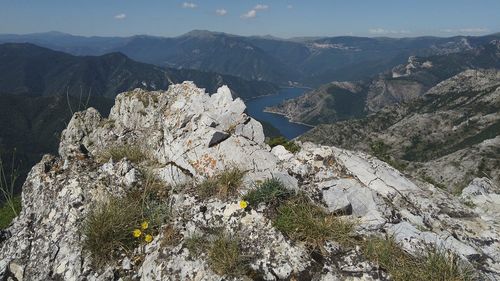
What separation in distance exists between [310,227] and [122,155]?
18.2ft

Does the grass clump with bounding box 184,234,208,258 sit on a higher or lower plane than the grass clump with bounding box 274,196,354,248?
lower

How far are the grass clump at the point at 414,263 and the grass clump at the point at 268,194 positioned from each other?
1.84 meters

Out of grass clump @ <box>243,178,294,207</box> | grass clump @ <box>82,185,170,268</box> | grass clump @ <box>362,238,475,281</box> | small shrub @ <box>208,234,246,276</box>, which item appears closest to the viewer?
grass clump @ <box>362,238,475,281</box>

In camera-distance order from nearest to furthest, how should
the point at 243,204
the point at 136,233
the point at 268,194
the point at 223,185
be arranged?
1. the point at 136,233
2. the point at 243,204
3. the point at 268,194
4. the point at 223,185

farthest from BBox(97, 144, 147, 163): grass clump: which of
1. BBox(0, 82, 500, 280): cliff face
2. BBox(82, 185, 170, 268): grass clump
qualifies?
BBox(82, 185, 170, 268): grass clump

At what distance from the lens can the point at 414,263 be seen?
6617mm

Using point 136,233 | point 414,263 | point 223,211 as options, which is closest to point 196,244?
point 223,211

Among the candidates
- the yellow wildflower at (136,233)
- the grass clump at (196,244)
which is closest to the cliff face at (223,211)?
the grass clump at (196,244)

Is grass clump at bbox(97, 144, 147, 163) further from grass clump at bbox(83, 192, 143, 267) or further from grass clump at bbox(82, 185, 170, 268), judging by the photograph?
grass clump at bbox(83, 192, 143, 267)

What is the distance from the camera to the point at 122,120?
1035 inches

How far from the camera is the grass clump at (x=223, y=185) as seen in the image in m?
8.47

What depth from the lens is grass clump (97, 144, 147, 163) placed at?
33.9 feet

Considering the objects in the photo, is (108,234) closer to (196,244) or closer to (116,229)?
(116,229)

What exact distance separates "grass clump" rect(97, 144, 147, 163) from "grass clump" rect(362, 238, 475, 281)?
20.3ft
